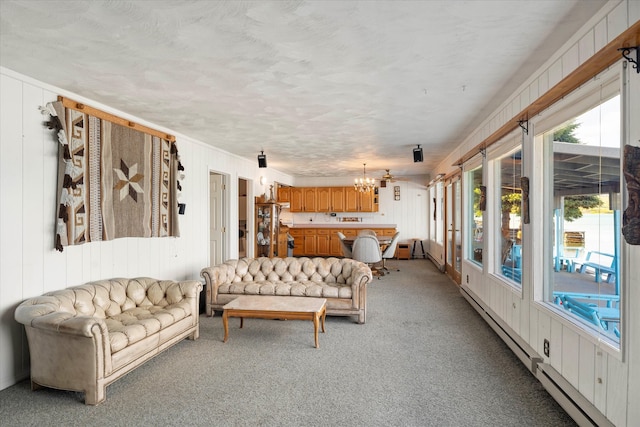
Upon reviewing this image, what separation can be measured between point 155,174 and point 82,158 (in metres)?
1.14

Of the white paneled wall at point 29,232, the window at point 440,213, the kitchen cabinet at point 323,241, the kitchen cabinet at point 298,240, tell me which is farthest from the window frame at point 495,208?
the kitchen cabinet at point 298,240

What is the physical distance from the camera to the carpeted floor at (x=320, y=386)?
97.7 inches

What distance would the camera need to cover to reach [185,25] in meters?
2.20

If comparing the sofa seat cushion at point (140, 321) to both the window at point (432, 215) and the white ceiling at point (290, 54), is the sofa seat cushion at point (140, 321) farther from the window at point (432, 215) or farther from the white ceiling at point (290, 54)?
the window at point (432, 215)

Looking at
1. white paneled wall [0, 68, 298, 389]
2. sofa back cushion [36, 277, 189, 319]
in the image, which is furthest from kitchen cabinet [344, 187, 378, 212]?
white paneled wall [0, 68, 298, 389]

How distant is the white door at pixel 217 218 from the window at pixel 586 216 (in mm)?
5334

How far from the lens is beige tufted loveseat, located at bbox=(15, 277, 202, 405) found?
8.66ft

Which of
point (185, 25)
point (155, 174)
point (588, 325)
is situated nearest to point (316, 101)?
point (185, 25)

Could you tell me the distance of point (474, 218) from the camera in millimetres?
5727

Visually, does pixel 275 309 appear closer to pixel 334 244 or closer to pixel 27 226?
pixel 27 226

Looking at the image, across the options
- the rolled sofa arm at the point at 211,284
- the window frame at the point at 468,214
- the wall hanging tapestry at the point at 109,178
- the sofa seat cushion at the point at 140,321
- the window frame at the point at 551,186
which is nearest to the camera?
the window frame at the point at 551,186

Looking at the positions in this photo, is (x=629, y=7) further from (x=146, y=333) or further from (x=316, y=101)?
(x=146, y=333)

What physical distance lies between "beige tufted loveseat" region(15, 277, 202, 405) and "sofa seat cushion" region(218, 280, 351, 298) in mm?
1099

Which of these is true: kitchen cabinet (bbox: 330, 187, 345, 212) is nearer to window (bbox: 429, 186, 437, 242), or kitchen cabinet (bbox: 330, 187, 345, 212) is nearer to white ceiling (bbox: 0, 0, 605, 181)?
window (bbox: 429, 186, 437, 242)
